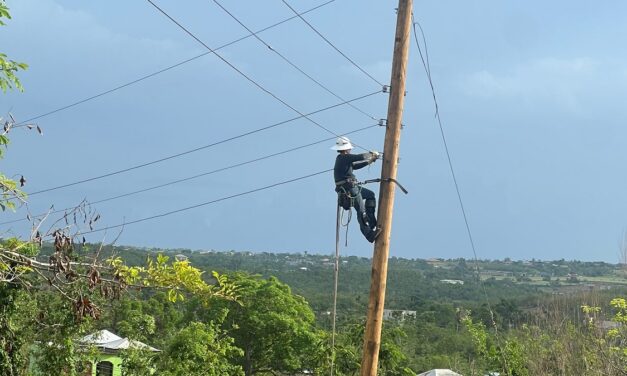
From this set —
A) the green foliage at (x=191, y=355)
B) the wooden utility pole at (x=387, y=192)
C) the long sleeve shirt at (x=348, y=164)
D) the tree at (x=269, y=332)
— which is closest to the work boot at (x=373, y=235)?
the wooden utility pole at (x=387, y=192)

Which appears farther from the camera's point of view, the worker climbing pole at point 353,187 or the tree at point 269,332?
the tree at point 269,332

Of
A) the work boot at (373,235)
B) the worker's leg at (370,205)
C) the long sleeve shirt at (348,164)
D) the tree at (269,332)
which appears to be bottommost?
the tree at (269,332)

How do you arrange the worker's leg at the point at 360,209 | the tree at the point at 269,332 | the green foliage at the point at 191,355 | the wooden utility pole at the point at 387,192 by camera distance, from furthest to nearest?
the tree at the point at 269,332 < the green foliage at the point at 191,355 < the worker's leg at the point at 360,209 < the wooden utility pole at the point at 387,192

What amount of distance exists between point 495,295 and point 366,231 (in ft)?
327

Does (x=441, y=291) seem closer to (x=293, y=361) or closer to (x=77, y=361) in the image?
(x=293, y=361)

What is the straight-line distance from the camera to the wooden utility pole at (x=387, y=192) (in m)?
10.5

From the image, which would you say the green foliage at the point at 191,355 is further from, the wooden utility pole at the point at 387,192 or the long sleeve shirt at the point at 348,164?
the wooden utility pole at the point at 387,192

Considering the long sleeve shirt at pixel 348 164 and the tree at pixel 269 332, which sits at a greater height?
the long sleeve shirt at pixel 348 164

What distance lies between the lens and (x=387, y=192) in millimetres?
10695

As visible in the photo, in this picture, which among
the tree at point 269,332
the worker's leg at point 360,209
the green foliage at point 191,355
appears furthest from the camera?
the tree at point 269,332

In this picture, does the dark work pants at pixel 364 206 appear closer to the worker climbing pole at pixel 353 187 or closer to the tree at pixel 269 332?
the worker climbing pole at pixel 353 187

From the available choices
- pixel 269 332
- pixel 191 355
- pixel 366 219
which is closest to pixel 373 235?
pixel 366 219

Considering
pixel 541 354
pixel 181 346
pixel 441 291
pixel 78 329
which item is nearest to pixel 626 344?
pixel 541 354

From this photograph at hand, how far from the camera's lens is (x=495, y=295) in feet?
Answer: 353
